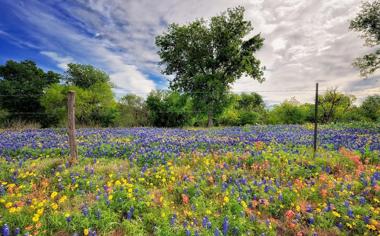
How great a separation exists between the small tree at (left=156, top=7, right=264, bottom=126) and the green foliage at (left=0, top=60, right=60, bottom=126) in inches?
985

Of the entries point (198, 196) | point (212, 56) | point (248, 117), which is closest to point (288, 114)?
point (248, 117)

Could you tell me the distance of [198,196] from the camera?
5.30 m

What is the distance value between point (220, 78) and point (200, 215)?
24870 millimetres

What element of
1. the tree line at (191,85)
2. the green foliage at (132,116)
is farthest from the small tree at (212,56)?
the green foliage at (132,116)

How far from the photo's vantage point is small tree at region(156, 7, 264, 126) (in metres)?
28.0

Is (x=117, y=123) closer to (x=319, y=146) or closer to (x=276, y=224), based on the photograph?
(x=319, y=146)

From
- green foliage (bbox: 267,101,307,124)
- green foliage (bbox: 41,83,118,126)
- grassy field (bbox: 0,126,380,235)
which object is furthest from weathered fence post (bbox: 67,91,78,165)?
green foliage (bbox: 267,101,307,124)

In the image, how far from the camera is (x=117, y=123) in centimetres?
3167

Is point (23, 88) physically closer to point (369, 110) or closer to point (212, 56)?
point (212, 56)

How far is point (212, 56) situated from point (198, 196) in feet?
82.8

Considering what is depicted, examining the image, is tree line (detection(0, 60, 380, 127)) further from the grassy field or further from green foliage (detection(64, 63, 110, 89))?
the grassy field

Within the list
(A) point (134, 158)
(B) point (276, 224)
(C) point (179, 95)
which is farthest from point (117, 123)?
(B) point (276, 224)

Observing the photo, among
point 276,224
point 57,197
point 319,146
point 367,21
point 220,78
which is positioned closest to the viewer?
point 276,224

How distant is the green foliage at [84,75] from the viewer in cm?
5194
